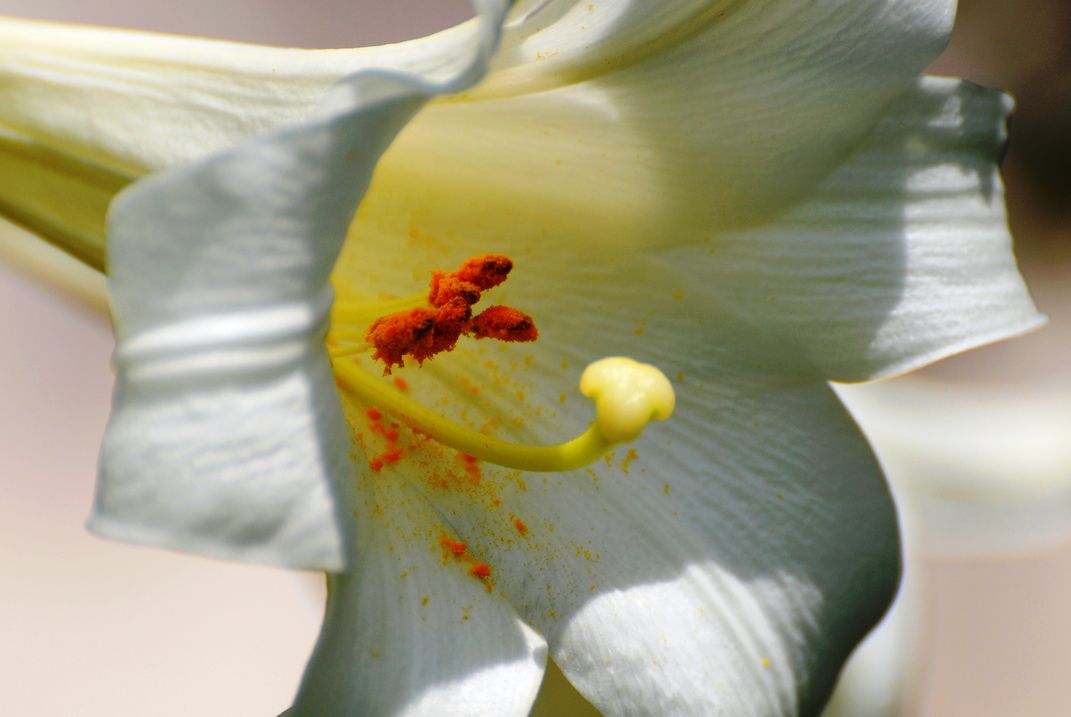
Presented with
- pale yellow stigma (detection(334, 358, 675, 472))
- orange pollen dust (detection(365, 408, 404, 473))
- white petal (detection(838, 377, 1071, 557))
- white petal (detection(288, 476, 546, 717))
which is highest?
pale yellow stigma (detection(334, 358, 675, 472))

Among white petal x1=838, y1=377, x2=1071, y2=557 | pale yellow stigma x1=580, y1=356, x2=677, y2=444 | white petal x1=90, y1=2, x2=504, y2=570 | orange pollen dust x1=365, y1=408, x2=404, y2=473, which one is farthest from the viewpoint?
white petal x1=838, y1=377, x2=1071, y2=557

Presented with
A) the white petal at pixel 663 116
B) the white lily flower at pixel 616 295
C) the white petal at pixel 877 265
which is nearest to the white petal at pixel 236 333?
the white lily flower at pixel 616 295

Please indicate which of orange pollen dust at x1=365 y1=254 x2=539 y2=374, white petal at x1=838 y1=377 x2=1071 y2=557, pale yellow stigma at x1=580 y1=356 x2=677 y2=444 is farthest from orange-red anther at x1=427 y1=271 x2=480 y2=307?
white petal at x1=838 y1=377 x2=1071 y2=557

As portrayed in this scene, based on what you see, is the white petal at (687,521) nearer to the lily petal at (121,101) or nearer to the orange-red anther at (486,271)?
the orange-red anther at (486,271)

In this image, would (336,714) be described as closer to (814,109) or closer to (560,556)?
(560,556)

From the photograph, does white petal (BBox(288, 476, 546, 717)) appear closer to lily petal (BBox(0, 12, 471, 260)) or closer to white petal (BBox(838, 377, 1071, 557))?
lily petal (BBox(0, 12, 471, 260))

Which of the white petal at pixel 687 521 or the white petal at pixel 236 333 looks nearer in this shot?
the white petal at pixel 236 333
